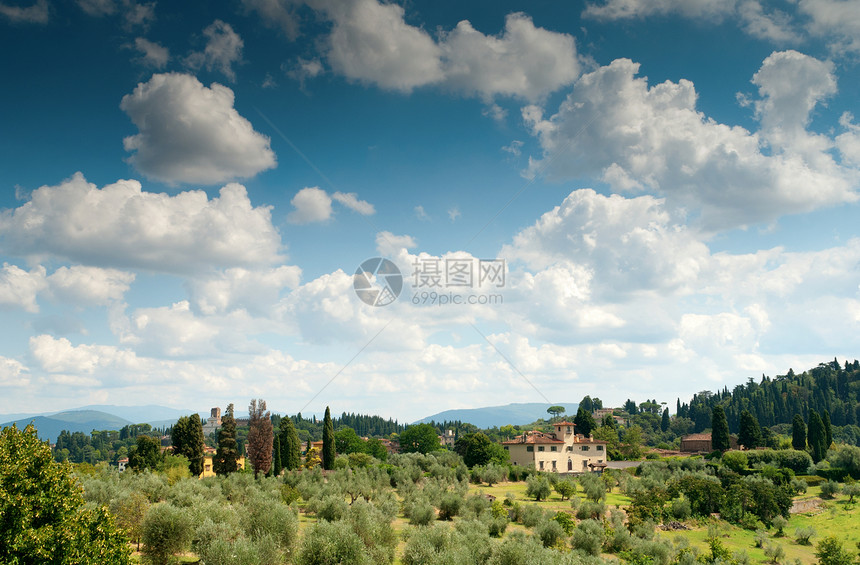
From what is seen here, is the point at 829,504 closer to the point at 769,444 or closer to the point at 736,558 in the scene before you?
the point at 736,558

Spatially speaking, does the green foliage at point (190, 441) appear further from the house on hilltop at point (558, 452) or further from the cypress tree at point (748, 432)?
the cypress tree at point (748, 432)

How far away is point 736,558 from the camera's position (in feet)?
101

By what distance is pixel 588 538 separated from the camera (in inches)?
1141

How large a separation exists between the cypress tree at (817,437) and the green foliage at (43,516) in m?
102

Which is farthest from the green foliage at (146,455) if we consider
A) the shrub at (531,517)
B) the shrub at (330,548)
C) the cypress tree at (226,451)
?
the shrub at (330,548)

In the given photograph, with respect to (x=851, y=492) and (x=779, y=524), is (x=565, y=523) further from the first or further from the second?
(x=851, y=492)

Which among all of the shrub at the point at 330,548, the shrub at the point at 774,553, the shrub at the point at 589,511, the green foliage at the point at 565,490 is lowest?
the shrub at the point at 774,553

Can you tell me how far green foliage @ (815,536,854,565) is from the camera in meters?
32.2

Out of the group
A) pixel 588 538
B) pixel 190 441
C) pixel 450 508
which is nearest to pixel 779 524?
pixel 588 538

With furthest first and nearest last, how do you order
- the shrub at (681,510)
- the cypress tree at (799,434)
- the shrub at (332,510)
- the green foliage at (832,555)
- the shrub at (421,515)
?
the cypress tree at (799,434) → the shrub at (681,510) → the green foliage at (832,555) → the shrub at (421,515) → the shrub at (332,510)

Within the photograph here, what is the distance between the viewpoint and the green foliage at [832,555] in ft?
106

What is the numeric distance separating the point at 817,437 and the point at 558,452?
47.4m

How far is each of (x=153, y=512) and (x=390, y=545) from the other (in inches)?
398

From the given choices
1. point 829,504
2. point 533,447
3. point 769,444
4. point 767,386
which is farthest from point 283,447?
point 767,386
